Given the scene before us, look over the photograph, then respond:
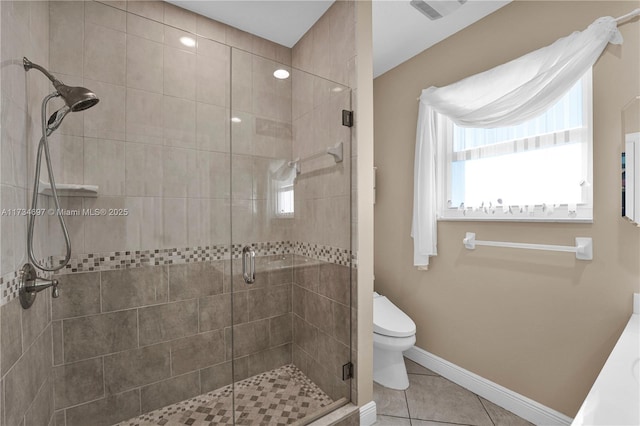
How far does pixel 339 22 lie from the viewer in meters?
1.78

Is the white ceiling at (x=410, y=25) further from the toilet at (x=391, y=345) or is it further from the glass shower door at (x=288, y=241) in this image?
the toilet at (x=391, y=345)

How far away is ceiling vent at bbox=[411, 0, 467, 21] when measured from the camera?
166cm

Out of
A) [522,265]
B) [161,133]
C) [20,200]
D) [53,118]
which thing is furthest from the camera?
[522,265]

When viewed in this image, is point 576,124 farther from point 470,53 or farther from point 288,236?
point 288,236

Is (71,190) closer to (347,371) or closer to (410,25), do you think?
(347,371)

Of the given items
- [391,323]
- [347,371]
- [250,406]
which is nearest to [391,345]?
[391,323]

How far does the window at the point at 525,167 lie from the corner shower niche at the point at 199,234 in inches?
38.4

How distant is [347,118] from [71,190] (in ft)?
4.57

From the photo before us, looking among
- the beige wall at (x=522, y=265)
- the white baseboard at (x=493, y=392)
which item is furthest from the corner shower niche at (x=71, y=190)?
the white baseboard at (x=493, y=392)

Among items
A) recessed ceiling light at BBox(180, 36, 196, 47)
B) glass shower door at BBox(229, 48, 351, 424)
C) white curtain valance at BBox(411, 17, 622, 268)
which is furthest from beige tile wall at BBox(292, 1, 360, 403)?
white curtain valance at BBox(411, 17, 622, 268)

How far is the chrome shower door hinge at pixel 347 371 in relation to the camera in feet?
5.54

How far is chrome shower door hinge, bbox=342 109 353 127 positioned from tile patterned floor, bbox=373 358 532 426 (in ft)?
5.78

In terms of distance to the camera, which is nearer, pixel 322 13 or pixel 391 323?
pixel 322 13

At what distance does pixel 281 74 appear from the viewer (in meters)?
1.62
